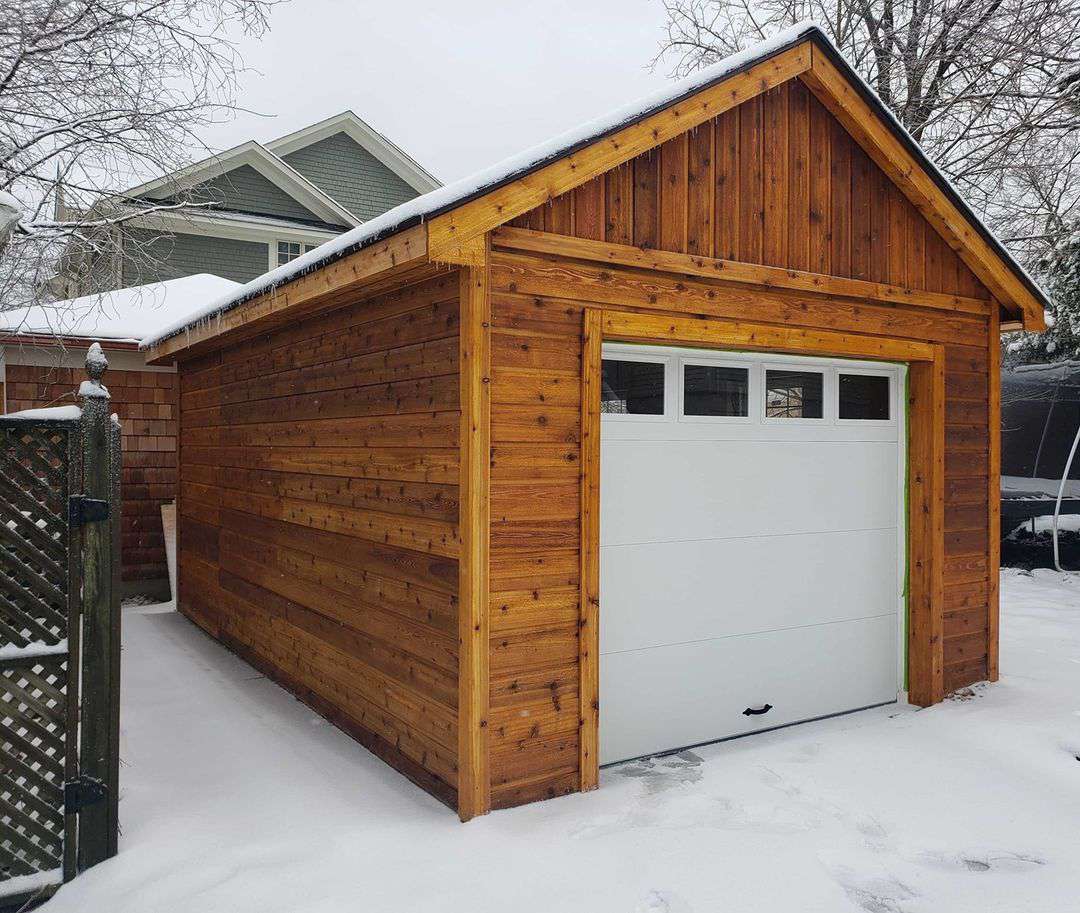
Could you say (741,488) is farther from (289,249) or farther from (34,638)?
(289,249)

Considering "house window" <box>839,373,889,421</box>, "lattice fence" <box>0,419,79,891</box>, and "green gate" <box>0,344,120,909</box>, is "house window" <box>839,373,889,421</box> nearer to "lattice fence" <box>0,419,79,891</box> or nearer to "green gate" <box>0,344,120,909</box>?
"green gate" <box>0,344,120,909</box>

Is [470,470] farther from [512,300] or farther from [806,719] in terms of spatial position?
Answer: [806,719]

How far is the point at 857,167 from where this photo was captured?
5.07m

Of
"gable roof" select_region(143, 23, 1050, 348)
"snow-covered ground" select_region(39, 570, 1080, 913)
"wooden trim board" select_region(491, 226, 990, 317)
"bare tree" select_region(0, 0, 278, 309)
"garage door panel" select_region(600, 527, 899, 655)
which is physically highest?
"bare tree" select_region(0, 0, 278, 309)

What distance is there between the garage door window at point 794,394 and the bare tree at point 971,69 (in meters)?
6.50

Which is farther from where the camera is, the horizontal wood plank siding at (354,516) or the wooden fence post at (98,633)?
the horizontal wood plank siding at (354,516)

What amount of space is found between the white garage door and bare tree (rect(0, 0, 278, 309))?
14.7 ft

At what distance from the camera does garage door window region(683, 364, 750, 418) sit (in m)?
4.66

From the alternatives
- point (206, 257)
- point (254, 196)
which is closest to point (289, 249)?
point (254, 196)

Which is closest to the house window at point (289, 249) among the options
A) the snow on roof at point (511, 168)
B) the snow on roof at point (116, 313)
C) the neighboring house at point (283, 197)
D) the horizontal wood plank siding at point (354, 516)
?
the neighboring house at point (283, 197)

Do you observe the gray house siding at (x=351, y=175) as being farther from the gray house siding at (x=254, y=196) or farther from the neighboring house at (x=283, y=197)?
the gray house siding at (x=254, y=196)

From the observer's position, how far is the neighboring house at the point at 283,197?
12.9 meters

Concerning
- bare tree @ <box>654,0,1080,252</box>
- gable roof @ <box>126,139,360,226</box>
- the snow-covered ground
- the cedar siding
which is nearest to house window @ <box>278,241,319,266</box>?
gable roof @ <box>126,139,360,226</box>

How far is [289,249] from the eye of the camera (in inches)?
557
